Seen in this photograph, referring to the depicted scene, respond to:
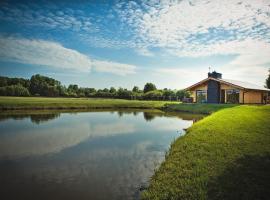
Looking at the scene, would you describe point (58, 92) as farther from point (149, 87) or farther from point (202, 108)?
point (202, 108)

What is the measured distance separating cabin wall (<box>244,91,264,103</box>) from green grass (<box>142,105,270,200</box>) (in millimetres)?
27359

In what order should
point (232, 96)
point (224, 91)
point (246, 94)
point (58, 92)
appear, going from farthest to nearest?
point (58, 92) < point (224, 91) < point (232, 96) < point (246, 94)

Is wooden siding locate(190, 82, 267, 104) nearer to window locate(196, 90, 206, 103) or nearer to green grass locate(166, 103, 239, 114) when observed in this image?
window locate(196, 90, 206, 103)

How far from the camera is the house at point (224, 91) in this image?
115ft

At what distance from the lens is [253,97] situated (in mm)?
37656

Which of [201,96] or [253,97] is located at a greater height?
[201,96]

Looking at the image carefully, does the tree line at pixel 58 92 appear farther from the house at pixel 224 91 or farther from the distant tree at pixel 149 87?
the house at pixel 224 91

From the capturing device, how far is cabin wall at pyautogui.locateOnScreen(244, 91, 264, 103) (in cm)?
3571

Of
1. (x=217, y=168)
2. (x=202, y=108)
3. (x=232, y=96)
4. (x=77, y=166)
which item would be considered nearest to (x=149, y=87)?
(x=232, y=96)

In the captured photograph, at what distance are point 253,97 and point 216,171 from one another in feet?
118

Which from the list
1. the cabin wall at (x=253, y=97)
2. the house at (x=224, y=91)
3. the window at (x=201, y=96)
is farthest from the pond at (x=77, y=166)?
the window at (x=201, y=96)

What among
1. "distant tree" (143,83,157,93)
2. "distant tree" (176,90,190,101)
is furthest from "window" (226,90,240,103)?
"distant tree" (143,83,157,93)

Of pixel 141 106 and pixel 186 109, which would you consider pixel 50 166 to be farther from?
pixel 141 106

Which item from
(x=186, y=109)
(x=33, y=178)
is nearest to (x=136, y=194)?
(x=33, y=178)
